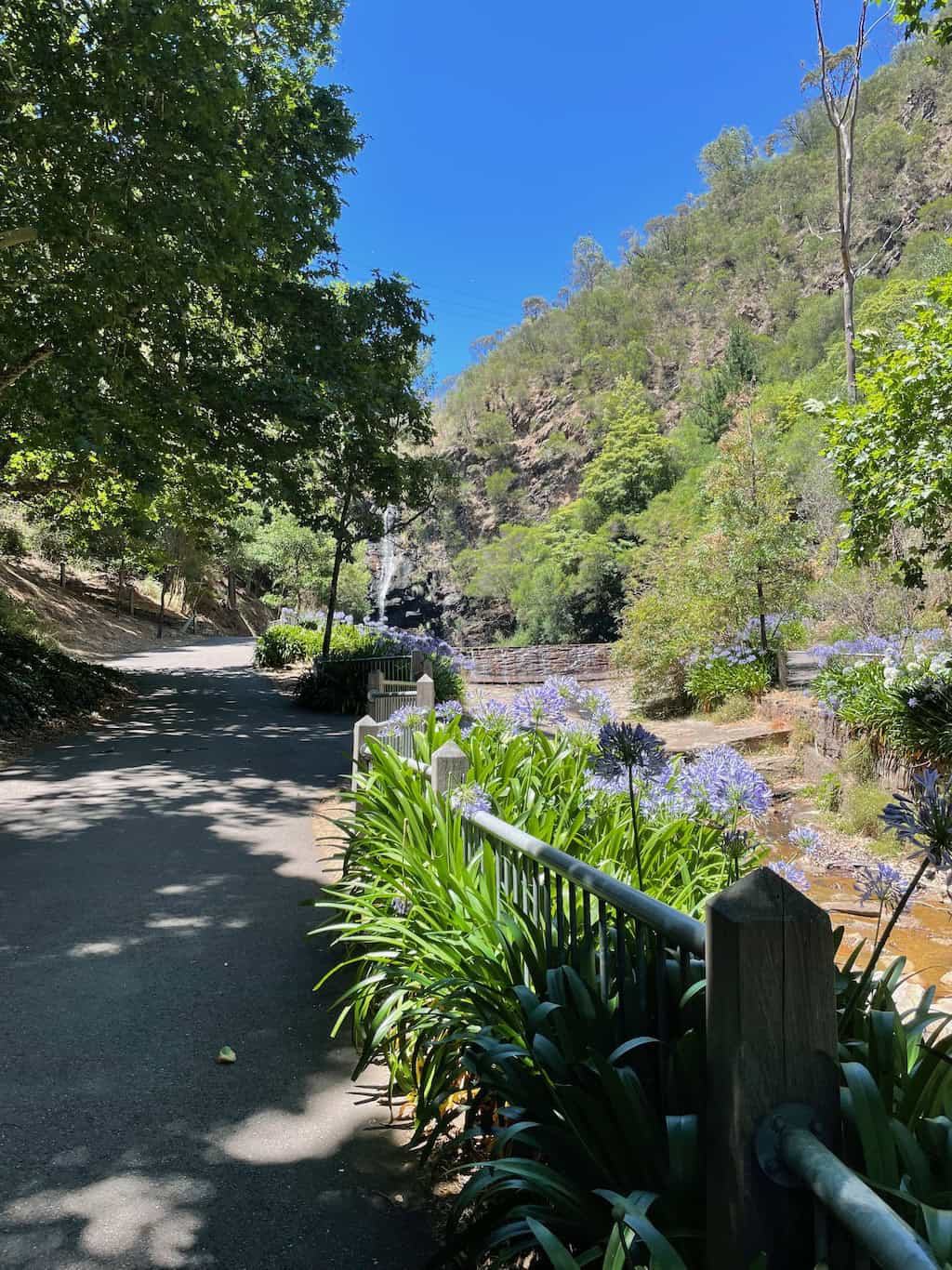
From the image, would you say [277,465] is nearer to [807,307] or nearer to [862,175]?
[807,307]

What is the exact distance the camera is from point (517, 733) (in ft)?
16.2

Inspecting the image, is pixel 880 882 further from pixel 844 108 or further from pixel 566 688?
pixel 844 108

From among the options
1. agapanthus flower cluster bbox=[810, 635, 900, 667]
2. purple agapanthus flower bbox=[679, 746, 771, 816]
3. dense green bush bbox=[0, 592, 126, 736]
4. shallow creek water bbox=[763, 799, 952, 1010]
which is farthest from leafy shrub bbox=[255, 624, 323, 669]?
purple agapanthus flower bbox=[679, 746, 771, 816]

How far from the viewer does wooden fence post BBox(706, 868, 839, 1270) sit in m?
1.29

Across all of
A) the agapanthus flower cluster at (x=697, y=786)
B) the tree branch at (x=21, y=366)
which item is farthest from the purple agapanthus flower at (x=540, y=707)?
the tree branch at (x=21, y=366)

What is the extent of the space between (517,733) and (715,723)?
10581 mm

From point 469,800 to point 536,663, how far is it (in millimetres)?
27661

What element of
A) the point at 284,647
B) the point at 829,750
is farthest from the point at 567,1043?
the point at 284,647

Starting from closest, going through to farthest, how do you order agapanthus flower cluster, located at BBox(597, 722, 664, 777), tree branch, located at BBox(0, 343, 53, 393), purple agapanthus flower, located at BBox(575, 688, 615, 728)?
agapanthus flower cluster, located at BBox(597, 722, 664, 777) < purple agapanthus flower, located at BBox(575, 688, 615, 728) < tree branch, located at BBox(0, 343, 53, 393)

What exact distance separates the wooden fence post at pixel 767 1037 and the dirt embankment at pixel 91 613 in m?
24.8

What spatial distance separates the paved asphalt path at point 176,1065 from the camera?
2287 mm

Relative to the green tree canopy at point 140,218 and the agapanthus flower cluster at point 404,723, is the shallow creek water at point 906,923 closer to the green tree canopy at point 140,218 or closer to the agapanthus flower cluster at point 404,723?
the agapanthus flower cluster at point 404,723

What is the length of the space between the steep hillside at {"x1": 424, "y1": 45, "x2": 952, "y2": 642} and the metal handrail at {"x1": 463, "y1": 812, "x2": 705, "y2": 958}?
31950 mm

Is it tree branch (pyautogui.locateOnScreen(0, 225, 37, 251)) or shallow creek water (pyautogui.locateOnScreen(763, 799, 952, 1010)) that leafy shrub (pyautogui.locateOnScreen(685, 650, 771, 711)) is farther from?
tree branch (pyautogui.locateOnScreen(0, 225, 37, 251))
